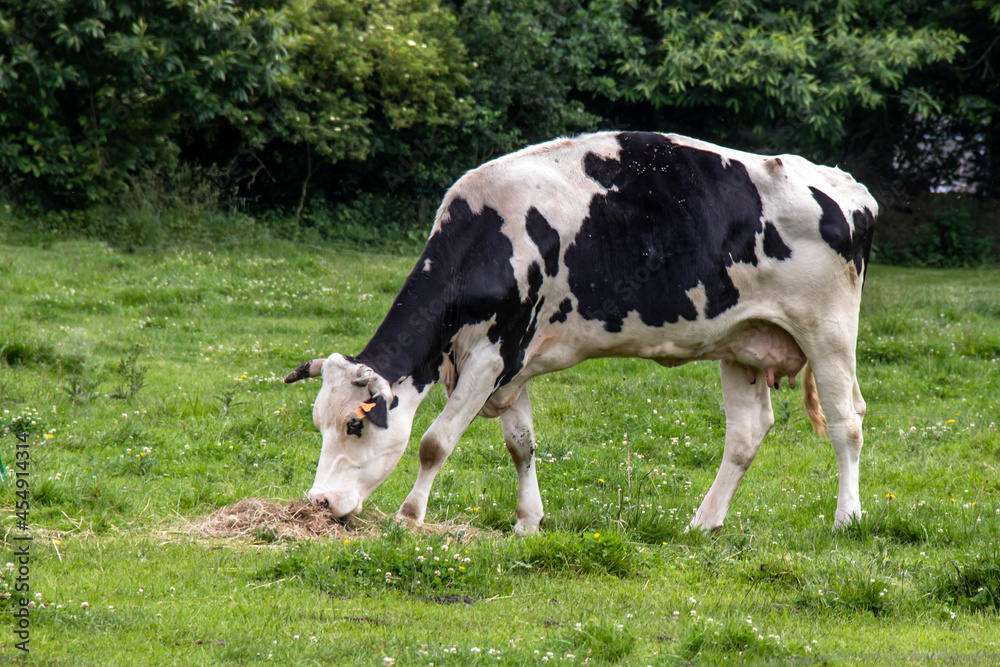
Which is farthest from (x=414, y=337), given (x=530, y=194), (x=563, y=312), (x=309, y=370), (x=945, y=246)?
(x=945, y=246)

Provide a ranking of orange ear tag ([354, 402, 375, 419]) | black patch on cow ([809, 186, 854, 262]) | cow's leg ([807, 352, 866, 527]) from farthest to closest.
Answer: cow's leg ([807, 352, 866, 527]) → black patch on cow ([809, 186, 854, 262]) → orange ear tag ([354, 402, 375, 419])

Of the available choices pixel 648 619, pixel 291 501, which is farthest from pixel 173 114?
pixel 648 619

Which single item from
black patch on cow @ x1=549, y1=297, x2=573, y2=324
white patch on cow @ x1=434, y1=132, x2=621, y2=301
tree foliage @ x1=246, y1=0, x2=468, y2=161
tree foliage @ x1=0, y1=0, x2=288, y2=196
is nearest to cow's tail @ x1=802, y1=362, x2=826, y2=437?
black patch on cow @ x1=549, y1=297, x2=573, y2=324

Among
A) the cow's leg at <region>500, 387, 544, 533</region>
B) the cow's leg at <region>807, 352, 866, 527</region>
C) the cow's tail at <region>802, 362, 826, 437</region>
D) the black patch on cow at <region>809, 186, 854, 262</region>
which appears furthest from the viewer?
the cow's tail at <region>802, 362, 826, 437</region>

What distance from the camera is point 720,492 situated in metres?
6.55

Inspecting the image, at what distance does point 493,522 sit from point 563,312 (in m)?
1.36

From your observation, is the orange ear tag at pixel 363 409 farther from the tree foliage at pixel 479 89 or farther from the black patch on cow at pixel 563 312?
the tree foliage at pixel 479 89

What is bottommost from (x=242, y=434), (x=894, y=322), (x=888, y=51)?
(x=242, y=434)

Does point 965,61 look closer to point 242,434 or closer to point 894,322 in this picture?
point 894,322

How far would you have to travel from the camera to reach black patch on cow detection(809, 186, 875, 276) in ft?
21.2

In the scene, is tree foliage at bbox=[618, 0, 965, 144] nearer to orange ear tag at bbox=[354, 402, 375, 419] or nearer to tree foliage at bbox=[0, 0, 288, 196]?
tree foliage at bbox=[0, 0, 288, 196]

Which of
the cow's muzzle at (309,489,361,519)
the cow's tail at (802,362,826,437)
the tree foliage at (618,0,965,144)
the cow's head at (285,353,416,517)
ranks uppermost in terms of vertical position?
the tree foliage at (618,0,965,144)

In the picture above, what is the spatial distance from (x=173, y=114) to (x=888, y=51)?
43.2ft

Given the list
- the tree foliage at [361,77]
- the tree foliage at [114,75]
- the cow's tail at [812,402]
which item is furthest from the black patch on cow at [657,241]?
the tree foliage at [361,77]
